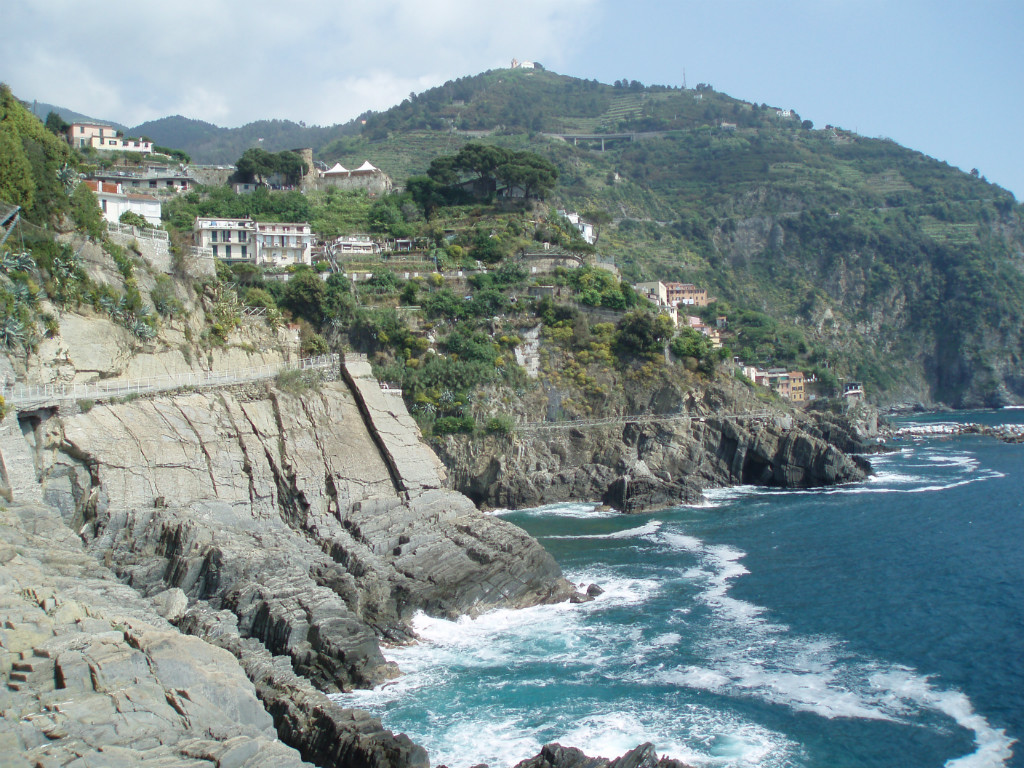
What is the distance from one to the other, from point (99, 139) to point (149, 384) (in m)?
53.3

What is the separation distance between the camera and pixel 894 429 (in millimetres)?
81812

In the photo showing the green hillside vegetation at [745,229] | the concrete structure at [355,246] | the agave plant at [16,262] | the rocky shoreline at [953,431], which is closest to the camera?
the agave plant at [16,262]

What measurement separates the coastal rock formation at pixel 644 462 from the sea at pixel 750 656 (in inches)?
289

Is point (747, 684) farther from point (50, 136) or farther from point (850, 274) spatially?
point (850, 274)

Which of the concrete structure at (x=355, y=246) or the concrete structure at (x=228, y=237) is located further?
the concrete structure at (x=355, y=246)

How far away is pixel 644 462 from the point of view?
4972 cm

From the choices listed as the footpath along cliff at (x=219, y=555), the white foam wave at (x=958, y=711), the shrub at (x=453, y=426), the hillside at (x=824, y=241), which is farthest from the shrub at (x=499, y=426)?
the hillside at (x=824, y=241)

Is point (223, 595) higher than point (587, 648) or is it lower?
higher

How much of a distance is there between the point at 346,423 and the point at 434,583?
11.0m

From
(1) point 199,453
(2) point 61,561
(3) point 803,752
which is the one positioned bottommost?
(3) point 803,752

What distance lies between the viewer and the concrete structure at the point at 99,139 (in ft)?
242

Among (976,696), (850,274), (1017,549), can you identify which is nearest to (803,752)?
(976,696)

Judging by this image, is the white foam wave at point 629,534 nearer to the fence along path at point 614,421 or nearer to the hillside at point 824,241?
the fence along path at point 614,421

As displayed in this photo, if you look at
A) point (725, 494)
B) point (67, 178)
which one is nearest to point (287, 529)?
point (67, 178)
